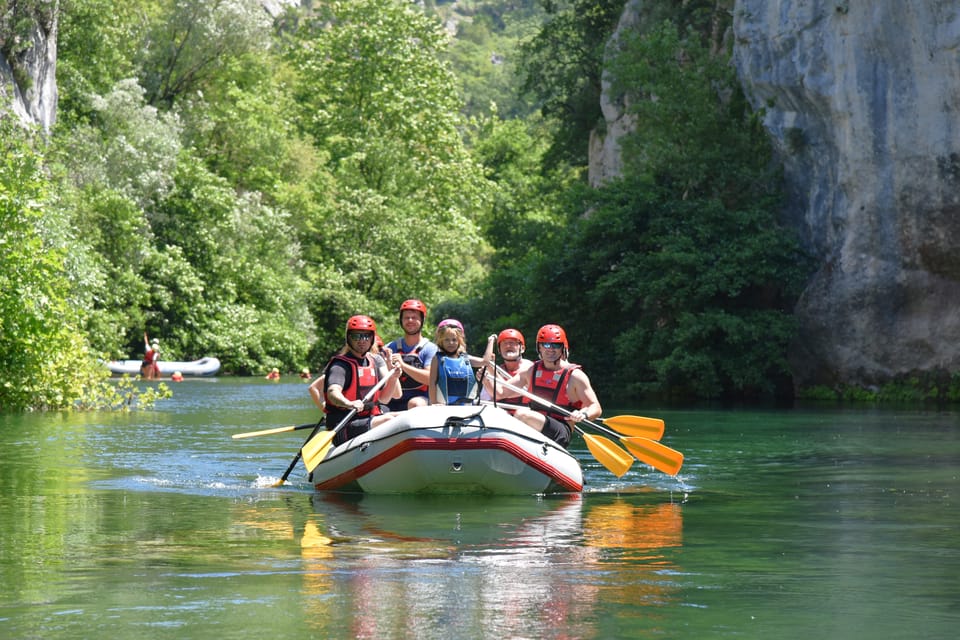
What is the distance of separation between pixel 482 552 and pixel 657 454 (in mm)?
4834

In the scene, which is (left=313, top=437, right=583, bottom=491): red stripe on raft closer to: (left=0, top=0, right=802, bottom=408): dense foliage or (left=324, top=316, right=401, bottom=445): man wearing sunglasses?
(left=324, top=316, right=401, bottom=445): man wearing sunglasses

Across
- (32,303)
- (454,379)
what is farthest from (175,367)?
(454,379)

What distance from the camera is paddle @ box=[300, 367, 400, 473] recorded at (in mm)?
13344

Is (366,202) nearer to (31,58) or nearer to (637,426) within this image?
(31,58)

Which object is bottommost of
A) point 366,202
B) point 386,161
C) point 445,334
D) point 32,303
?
point 445,334

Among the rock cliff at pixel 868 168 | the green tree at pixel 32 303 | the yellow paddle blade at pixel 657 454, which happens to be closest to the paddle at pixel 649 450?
the yellow paddle blade at pixel 657 454

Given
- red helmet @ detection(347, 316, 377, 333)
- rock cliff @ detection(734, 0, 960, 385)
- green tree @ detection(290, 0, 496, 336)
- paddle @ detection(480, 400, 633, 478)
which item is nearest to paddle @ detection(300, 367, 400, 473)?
red helmet @ detection(347, 316, 377, 333)

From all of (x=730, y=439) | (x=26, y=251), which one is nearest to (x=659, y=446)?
(x=730, y=439)

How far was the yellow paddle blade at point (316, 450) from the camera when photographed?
1343 cm

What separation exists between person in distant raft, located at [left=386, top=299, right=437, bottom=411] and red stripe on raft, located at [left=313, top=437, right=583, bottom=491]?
0.97 m

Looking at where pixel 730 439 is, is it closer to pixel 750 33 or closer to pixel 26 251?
pixel 26 251

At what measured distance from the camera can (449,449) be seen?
12398 millimetres

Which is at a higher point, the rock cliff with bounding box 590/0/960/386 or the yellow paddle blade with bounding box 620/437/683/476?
the rock cliff with bounding box 590/0/960/386

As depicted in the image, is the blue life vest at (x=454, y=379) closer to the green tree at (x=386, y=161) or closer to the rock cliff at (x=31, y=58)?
the rock cliff at (x=31, y=58)
